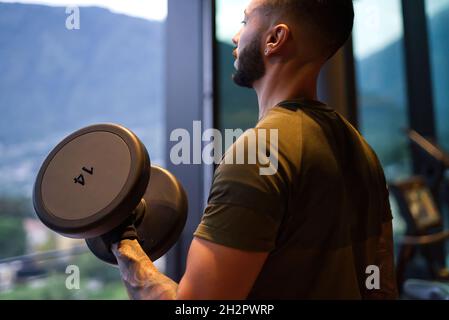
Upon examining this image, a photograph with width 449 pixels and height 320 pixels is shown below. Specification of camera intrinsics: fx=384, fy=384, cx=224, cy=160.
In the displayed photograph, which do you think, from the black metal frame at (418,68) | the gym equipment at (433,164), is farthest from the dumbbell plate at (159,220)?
the black metal frame at (418,68)

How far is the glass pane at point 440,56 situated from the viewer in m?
3.93

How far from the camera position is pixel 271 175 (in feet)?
2.54

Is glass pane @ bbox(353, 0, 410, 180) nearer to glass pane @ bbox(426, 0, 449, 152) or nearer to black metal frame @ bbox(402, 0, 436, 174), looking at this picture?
black metal frame @ bbox(402, 0, 436, 174)

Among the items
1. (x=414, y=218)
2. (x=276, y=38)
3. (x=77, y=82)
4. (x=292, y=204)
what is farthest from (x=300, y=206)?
(x=414, y=218)

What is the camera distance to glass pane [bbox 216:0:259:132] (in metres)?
2.13

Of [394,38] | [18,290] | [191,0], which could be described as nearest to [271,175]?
[191,0]

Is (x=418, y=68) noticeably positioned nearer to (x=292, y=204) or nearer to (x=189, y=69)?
(x=189, y=69)

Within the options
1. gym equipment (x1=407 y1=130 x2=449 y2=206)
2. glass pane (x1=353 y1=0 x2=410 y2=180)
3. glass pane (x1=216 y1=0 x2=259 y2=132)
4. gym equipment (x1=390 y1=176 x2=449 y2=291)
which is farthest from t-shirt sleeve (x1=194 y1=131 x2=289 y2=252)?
glass pane (x1=353 y1=0 x2=410 y2=180)

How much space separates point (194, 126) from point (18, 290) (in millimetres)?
1226

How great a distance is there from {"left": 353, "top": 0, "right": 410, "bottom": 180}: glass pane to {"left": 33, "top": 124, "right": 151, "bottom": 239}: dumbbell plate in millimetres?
3313

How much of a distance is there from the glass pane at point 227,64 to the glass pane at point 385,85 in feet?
6.85

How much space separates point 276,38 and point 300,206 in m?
0.46

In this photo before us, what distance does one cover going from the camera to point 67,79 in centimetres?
206

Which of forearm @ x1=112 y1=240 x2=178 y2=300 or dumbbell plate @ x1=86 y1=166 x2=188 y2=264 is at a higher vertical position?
dumbbell plate @ x1=86 y1=166 x2=188 y2=264
